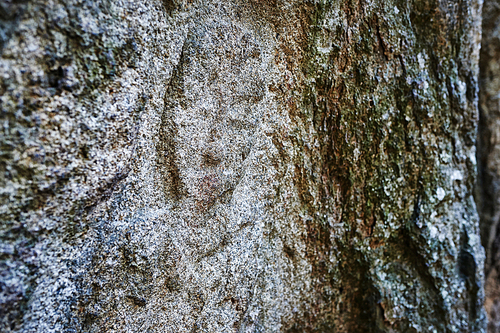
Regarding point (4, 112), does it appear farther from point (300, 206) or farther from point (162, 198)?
point (300, 206)

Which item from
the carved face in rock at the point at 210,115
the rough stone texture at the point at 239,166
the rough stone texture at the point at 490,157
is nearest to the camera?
the rough stone texture at the point at 239,166

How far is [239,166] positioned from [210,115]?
5.3 inches

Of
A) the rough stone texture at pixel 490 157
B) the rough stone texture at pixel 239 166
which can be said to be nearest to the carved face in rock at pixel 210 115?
the rough stone texture at pixel 239 166

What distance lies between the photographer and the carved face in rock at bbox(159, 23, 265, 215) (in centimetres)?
62

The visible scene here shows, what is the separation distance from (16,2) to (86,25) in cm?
9

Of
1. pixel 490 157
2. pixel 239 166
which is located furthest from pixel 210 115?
pixel 490 157

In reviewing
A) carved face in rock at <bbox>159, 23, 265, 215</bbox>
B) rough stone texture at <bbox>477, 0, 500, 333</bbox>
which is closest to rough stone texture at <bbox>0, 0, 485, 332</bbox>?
carved face in rock at <bbox>159, 23, 265, 215</bbox>

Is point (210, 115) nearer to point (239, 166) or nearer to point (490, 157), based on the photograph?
point (239, 166)

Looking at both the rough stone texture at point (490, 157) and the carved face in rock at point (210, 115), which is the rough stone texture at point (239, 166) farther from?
the rough stone texture at point (490, 157)

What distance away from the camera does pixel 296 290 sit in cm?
81

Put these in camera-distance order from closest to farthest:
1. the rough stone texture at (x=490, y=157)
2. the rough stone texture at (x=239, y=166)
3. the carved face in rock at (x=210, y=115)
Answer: the rough stone texture at (x=239, y=166) < the carved face in rock at (x=210, y=115) < the rough stone texture at (x=490, y=157)

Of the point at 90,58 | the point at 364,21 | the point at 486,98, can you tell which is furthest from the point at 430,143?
the point at 90,58

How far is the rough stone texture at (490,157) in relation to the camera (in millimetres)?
1243

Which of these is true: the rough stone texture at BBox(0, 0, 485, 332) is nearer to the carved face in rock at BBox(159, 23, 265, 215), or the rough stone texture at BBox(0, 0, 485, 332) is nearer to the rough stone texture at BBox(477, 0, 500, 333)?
the carved face in rock at BBox(159, 23, 265, 215)
